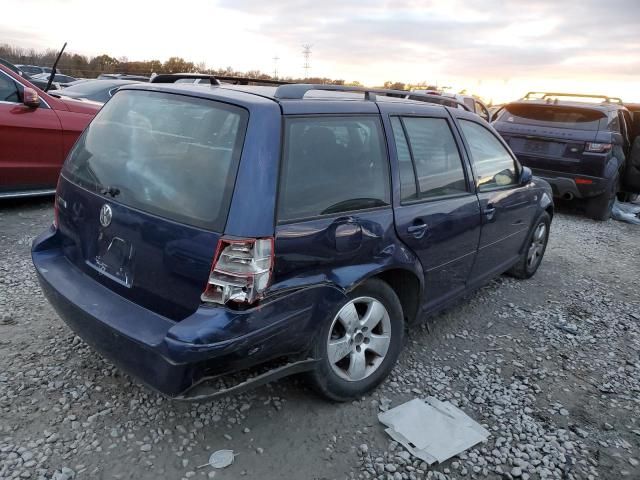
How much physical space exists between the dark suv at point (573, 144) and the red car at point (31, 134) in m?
6.07

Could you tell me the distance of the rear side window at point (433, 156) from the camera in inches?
120

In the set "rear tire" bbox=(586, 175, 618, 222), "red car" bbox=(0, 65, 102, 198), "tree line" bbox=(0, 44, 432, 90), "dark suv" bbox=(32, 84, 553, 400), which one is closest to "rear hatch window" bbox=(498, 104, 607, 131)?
"rear tire" bbox=(586, 175, 618, 222)

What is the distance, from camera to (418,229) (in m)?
2.95

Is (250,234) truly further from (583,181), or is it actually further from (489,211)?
(583,181)

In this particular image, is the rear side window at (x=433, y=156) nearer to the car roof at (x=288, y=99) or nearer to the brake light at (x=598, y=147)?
the car roof at (x=288, y=99)

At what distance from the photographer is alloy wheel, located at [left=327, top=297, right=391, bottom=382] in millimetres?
2648

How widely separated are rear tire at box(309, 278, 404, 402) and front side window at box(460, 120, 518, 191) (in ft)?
4.31

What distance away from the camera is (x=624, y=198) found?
9594 mm

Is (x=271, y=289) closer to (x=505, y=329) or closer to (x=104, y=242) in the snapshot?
(x=104, y=242)

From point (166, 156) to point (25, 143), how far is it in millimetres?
3979

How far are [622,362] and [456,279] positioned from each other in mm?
1350

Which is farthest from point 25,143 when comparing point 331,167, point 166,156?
point 331,167

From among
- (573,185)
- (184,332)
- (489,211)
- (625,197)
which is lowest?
(625,197)

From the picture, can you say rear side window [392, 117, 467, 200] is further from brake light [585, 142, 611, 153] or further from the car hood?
brake light [585, 142, 611, 153]
